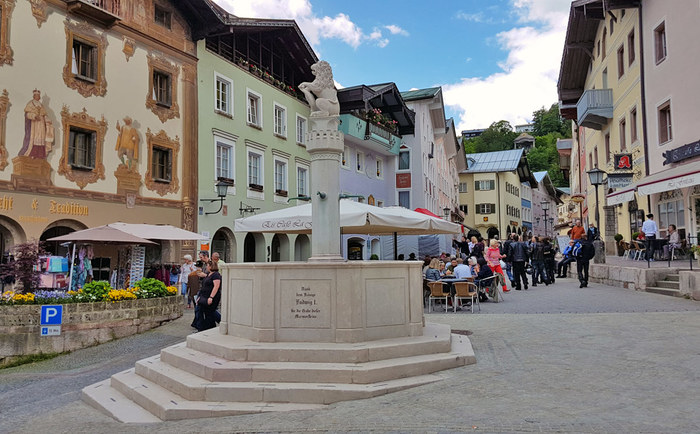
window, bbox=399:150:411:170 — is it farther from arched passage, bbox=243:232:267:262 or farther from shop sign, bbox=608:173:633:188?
shop sign, bbox=608:173:633:188

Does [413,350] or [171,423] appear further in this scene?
[413,350]

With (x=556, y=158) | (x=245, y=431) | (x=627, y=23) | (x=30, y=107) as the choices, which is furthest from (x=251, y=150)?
(x=556, y=158)

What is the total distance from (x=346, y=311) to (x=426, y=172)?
35.2m

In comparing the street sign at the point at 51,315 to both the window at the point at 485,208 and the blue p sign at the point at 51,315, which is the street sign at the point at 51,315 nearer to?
the blue p sign at the point at 51,315

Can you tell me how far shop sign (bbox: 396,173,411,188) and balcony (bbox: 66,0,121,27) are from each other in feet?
79.2

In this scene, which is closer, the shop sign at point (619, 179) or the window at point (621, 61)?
the shop sign at point (619, 179)

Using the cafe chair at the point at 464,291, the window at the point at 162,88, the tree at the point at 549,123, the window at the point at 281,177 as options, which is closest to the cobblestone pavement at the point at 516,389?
the cafe chair at the point at 464,291

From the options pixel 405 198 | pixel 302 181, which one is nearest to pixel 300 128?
pixel 302 181

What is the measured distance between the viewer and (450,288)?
1402 cm

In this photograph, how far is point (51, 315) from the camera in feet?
39.3

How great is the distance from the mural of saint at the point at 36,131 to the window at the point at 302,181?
1412 cm

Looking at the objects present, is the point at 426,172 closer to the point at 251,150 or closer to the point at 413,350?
the point at 251,150

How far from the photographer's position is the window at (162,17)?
21566 millimetres

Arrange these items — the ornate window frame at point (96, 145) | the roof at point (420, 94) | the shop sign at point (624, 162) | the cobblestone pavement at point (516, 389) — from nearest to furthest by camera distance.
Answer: the cobblestone pavement at point (516, 389), the ornate window frame at point (96, 145), the shop sign at point (624, 162), the roof at point (420, 94)
